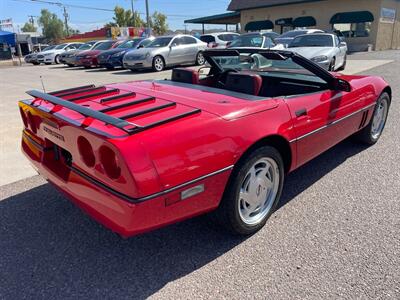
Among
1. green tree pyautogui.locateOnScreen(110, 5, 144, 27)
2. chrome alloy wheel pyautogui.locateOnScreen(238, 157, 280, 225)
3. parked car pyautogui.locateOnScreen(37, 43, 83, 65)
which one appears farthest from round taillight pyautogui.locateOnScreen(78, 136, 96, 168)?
green tree pyautogui.locateOnScreen(110, 5, 144, 27)

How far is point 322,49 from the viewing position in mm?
10992

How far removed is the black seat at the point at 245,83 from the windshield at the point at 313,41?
10051 millimetres

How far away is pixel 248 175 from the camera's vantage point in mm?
2459

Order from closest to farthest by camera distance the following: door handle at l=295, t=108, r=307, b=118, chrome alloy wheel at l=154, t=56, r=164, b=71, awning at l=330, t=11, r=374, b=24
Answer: door handle at l=295, t=108, r=307, b=118 → chrome alloy wheel at l=154, t=56, r=164, b=71 → awning at l=330, t=11, r=374, b=24

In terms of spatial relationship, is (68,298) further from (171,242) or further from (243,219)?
(243,219)

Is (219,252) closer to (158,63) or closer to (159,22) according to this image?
(158,63)

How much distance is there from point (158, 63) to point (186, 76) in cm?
1116

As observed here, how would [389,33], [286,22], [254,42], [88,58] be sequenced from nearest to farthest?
[254,42], [88,58], [389,33], [286,22]

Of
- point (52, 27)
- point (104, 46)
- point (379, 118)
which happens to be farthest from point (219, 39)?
point (52, 27)

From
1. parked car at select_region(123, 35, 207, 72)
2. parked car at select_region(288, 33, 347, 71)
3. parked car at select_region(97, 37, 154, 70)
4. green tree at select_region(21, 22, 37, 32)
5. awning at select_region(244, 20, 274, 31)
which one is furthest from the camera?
green tree at select_region(21, 22, 37, 32)

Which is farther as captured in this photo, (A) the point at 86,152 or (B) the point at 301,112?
(B) the point at 301,112

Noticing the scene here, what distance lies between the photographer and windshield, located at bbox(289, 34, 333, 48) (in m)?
11.7

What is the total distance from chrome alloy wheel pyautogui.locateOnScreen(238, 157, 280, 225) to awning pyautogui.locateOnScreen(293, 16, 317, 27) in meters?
29.0

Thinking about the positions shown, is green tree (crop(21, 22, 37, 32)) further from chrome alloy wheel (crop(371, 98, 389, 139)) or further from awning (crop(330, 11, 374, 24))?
chrome alloy wheel (crop(371, 98, 389, 139))
